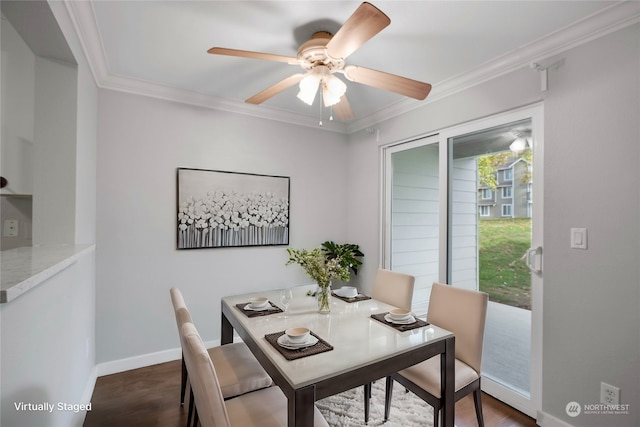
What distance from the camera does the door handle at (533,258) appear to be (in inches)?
82.5

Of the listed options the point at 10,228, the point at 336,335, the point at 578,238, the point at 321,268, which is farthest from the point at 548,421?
the point at 10,228

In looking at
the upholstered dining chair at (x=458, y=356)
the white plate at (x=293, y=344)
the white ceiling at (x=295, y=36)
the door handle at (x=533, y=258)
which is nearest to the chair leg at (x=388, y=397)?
the upholstered dining chair at (x=458, y=356)

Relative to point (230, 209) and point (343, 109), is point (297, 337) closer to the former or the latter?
point (343, 109)

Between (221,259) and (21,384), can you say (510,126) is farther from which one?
(21,384)

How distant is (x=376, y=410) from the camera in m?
2.12

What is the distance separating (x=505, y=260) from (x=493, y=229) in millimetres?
256

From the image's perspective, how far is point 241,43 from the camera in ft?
6.89

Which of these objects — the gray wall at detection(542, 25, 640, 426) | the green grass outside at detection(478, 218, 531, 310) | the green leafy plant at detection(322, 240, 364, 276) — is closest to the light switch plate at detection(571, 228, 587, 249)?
the gray wall at detection(542, 25, 640, 426)

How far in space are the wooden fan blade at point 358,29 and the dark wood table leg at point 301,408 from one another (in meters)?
1.51

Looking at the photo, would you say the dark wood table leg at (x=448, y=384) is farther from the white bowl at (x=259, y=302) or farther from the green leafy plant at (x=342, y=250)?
the green leafy plant at (x=342, y=250)

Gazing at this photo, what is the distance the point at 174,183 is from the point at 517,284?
118 inches

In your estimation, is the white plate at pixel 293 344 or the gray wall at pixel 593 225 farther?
the gray wall at pixel 593 225

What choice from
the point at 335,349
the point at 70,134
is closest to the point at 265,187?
the point at 70,134

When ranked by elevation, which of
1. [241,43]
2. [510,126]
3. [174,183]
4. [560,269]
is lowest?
[560,269]
